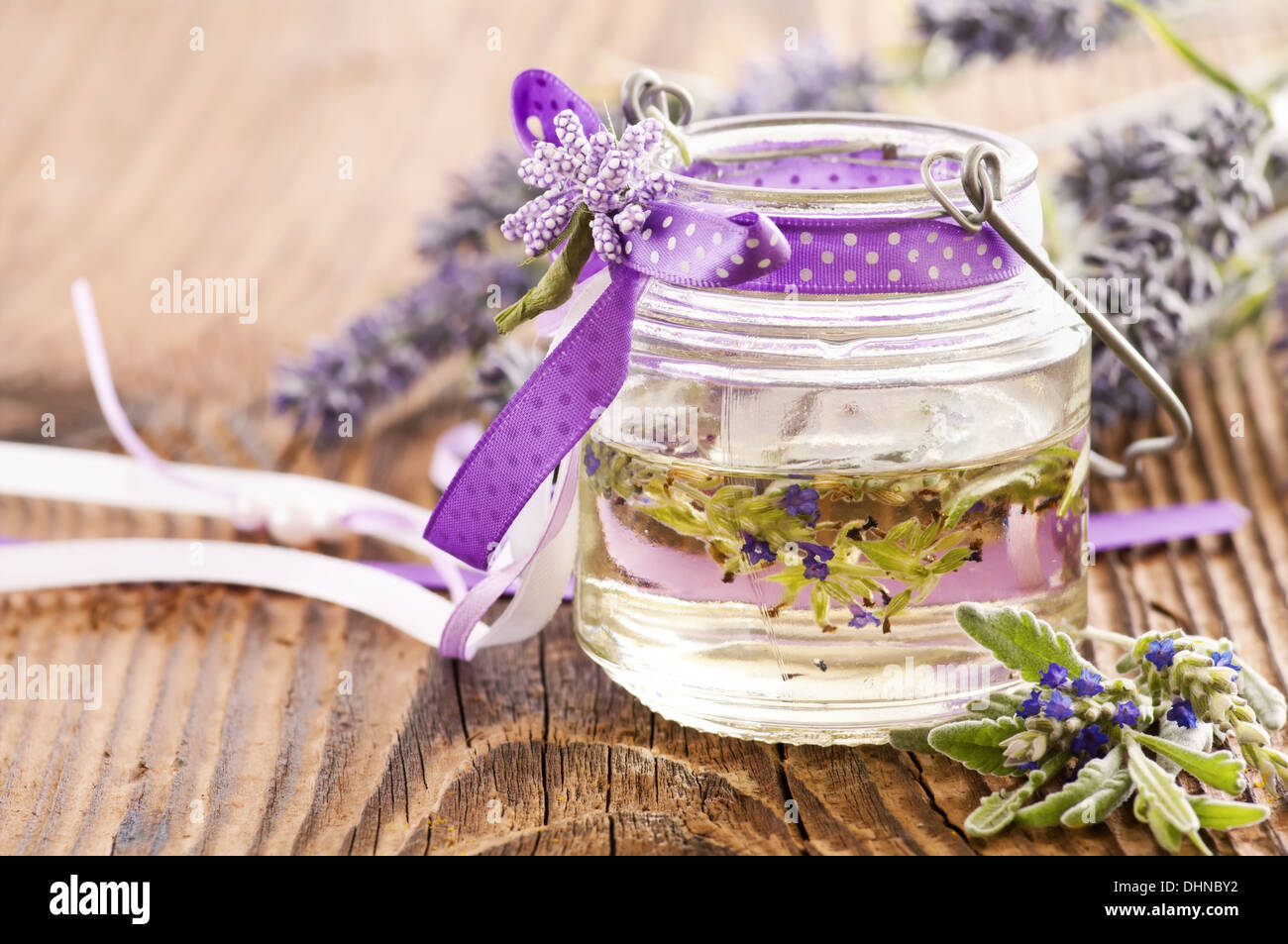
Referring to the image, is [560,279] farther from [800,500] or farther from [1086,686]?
[1086,686]

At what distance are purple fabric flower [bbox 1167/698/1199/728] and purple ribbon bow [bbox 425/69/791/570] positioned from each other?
316 mm

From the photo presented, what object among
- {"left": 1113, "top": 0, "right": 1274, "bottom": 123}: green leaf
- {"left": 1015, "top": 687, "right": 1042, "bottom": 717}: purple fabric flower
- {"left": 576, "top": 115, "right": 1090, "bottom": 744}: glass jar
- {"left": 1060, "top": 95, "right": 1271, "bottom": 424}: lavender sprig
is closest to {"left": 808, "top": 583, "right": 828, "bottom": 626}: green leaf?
{"left": 576, "top": 115, "right": 1090, "bottom": 744}: glass jar

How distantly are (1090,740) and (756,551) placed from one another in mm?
200

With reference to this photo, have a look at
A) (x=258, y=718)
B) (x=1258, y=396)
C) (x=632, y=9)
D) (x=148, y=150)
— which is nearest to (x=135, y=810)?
(x=258, y=718)

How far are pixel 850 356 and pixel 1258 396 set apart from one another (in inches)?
31.1

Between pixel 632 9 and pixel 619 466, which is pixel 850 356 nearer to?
pixel 619 466

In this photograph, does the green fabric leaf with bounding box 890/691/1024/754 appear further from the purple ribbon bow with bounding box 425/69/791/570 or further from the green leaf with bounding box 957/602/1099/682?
the purple ribbon bow with bounding box 425/69/791/570

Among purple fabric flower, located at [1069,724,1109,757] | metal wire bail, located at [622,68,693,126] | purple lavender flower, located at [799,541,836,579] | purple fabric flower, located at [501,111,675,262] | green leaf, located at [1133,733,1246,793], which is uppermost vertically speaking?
metal wire bail, located at [622,68,693,126]

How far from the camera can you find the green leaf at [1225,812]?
77 cm

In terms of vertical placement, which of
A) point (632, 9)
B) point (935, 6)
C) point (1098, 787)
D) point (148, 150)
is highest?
point (632, 9)

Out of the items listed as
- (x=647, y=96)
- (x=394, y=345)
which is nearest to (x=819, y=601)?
(x=647, y=96)

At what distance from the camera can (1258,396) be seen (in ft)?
4.84

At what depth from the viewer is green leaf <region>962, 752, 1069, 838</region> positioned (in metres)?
0.80

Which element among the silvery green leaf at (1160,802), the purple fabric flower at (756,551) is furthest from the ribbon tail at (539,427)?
the silvery green leaf at (1160,802)
